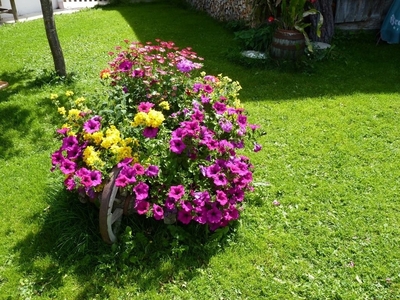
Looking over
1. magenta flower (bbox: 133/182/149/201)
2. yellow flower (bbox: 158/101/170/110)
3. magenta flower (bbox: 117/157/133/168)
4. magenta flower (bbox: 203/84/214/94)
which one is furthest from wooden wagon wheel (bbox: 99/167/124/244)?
magenta flower (bbox: 203/84/214/94)

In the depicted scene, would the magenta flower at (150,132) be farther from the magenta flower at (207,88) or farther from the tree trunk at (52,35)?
the tree trunk at (52,35)

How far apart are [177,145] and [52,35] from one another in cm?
388

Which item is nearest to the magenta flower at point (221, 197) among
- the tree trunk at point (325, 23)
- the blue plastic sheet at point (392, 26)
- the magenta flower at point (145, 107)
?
the magenta flower at point (145, 107)

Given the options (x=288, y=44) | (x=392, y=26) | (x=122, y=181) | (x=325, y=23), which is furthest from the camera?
(x=392, y=26)

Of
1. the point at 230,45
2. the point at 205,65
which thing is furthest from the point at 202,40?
the point at 205,65

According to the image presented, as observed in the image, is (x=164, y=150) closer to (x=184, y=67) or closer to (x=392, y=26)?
(x=184, y=67)

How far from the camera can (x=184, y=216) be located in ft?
9.80

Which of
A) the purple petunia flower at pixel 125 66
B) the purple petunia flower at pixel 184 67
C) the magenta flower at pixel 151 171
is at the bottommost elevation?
the magenta flower at pixel 151 171

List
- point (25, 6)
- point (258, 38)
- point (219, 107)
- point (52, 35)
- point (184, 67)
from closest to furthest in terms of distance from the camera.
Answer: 1. point (219, 107)
2. point (184, 67)
3. point (52, 35)
4. point (258, 38)
5. point (25, 6)

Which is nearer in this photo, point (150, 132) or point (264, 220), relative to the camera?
point (150, 132)

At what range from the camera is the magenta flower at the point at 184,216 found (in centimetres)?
297

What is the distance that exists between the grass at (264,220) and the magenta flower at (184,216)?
19cm

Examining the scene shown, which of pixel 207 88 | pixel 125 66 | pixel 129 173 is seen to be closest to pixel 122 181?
pixel 129 173

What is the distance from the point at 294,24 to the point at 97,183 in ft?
16.4
